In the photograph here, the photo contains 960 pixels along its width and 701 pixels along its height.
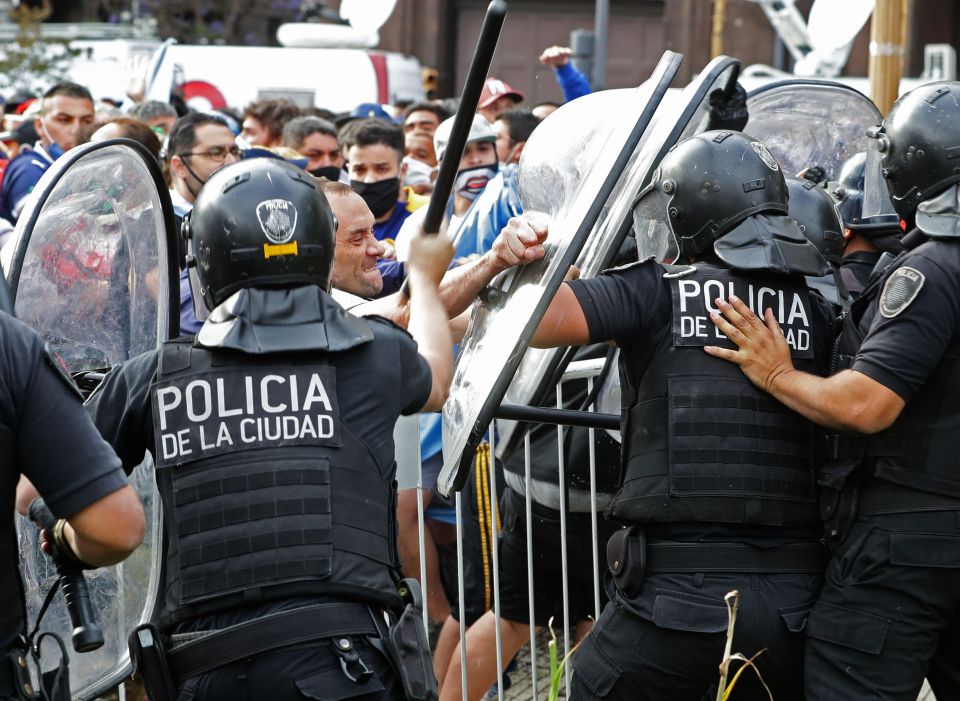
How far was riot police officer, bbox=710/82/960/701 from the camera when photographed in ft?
9.30

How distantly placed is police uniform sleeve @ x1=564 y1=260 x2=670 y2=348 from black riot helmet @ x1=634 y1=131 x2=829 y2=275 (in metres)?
0.16

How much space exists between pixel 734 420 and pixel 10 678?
1.60 metres

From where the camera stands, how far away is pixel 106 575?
3.24 metres

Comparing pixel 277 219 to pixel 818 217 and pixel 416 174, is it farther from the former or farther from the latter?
pixel 416 174

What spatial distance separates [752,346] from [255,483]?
1.17 metres

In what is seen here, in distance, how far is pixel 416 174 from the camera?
775 centimetres

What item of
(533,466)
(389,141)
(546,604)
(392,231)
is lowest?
(546,604)

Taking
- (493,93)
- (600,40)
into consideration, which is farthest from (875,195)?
(600,40)

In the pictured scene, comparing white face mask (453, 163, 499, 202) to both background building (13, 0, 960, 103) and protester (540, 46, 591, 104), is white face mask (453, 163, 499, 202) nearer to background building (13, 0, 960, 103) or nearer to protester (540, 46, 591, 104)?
protester (540, 46, 591, 104)

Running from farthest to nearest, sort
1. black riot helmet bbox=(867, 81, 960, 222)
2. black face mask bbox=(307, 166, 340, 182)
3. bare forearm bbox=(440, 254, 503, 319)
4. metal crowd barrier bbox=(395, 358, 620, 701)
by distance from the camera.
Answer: black face mask bbox=(307, 166, 340, 182) < metal crowd barrier bbox=(395, 358, 620, 701) < bare forearm bbox=(440, 254, 503, 319) < black riot helmet bbox=(867, 81, 960, 222)

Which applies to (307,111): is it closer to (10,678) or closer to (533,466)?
(533,466)

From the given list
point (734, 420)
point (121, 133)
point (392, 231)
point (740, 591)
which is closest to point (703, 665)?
point (740, 591)

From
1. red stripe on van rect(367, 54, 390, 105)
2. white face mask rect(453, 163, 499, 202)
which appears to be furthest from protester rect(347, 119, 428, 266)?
red stripe on van rect(367, 54, 390, 105)

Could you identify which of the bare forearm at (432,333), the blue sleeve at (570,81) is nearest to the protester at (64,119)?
the blue sleeve at (570,81)
